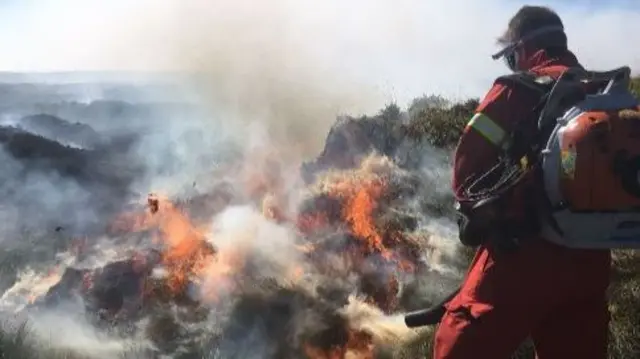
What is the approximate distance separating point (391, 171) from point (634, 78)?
4.79m

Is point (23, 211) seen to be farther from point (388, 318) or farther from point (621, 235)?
point (621, 235)

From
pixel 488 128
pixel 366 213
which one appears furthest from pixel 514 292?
pixel 366 213

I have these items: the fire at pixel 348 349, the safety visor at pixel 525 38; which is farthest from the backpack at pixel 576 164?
the fire at pixel 348 349

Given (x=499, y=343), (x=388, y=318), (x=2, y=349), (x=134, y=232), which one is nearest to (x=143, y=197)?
(x=134, y=232)

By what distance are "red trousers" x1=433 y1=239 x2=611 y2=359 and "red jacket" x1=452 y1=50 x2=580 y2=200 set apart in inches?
13.5

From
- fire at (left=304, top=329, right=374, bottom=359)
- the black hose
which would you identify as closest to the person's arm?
the black hose

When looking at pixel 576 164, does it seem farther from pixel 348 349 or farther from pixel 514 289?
pixel 348 349

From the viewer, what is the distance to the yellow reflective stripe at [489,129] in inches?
108

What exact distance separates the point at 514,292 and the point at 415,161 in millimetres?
6070

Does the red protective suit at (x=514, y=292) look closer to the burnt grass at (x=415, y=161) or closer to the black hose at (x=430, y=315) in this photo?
the black hose at (x=430, y=315)

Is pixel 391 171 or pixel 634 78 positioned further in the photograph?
pixel 634 78

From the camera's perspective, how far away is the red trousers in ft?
8.96

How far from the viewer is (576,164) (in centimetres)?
259

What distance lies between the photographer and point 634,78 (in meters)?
10.8
